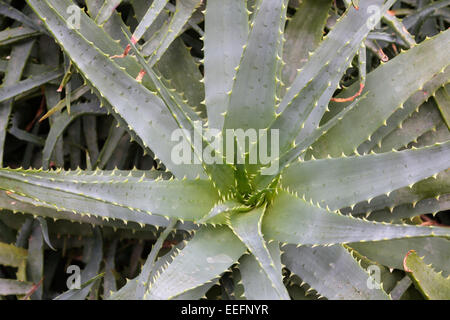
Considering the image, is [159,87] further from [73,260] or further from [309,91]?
[73,260]

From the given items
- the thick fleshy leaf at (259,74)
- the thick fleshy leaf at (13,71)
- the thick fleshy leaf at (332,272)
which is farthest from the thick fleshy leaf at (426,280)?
the thick fleshy leaf at (13,71)

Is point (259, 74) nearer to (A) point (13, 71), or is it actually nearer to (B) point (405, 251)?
(B) point (405, 251)

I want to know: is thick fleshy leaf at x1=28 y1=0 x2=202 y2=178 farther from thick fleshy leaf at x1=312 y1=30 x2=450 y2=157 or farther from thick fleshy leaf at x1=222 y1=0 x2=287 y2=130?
thick fleshy leaf at x1=312 y1=30 x2=450 y2=157

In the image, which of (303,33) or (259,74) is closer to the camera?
(259,74)

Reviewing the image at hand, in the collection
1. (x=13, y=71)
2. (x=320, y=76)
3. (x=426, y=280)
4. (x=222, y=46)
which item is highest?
(x=13, y=71)

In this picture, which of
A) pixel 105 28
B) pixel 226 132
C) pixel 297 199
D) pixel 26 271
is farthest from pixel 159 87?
pixel 26 271

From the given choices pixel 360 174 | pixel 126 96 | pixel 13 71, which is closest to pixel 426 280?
pixel 360 174

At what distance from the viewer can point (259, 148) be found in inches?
30.2

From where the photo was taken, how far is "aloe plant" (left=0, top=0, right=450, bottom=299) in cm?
74

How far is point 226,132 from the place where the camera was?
790 mm

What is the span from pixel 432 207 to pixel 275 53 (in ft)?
1.46

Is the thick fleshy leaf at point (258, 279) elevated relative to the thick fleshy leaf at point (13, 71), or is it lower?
lower

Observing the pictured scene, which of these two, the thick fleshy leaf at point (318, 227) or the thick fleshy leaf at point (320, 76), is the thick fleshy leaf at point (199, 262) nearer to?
the thick fleshy leaf at point (318, 227)

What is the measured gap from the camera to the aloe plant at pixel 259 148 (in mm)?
740
